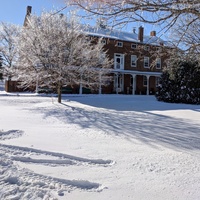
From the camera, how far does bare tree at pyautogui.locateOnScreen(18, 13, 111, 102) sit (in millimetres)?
12797

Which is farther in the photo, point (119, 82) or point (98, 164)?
point (119, 82)

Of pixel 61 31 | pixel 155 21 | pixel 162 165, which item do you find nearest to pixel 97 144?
pixel 162 165

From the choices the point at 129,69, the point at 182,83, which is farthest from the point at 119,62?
the point at 182,83

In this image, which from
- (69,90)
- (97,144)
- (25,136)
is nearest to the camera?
(97,144)

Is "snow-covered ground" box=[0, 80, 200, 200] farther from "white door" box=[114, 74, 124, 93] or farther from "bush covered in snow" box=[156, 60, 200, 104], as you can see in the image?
"white door" box=[114, 74, 124, 93]

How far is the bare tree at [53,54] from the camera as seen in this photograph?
12797 millimetres

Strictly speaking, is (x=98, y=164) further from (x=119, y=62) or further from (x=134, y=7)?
(x=119, y=62)

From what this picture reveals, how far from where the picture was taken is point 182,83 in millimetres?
17594

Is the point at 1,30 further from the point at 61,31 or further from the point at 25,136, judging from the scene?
the point at 25,136

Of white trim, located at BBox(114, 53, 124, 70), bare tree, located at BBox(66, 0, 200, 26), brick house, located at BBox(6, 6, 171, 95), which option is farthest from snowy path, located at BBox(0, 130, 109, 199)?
white trim, located at BBox(114, 53, 124, 70)

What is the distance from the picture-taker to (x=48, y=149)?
472 cm

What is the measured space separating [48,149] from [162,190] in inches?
100

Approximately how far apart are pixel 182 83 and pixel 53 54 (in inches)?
408

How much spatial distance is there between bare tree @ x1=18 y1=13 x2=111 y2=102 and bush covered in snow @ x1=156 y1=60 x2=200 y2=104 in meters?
7.61
